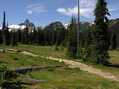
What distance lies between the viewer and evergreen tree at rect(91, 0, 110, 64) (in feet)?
74.1

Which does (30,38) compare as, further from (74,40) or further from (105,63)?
(105,63)

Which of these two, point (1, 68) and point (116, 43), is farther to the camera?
point (116, 43)

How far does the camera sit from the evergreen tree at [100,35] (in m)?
22.6

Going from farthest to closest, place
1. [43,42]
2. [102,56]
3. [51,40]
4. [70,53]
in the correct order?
[51,40] < [43,42] < [70,53] < [102,56]

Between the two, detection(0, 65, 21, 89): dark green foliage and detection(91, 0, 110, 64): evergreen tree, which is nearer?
detection(0, 65, 21, 89): dark green foliage

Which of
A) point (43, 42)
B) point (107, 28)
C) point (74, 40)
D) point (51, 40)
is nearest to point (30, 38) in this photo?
point (43, 42)

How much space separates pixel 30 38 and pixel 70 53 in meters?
95.6

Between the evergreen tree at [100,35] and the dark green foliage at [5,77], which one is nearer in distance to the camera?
the dark green foliage at [5,77]

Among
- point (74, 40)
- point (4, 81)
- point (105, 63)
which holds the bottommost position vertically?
point (105, 63)

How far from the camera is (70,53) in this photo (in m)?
31.6

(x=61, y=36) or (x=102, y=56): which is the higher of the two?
(x=61, y=36)

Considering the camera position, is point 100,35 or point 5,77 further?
point 100,35

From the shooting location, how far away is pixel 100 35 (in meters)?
22.8

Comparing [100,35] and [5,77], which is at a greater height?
[100,35]
